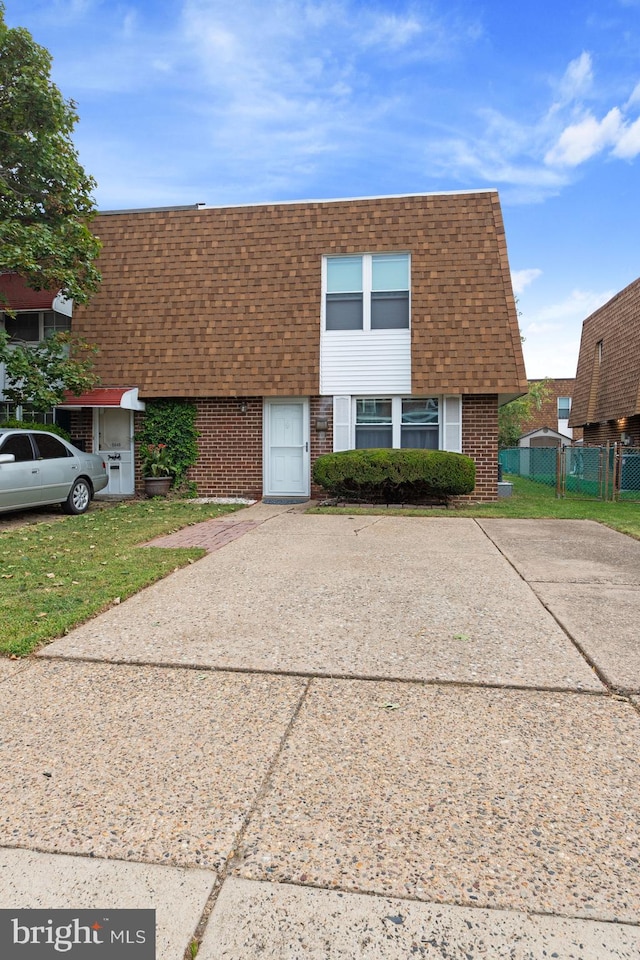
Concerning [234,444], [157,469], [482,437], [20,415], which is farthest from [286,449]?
[20,415]

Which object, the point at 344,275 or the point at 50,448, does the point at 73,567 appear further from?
the point at 344,275

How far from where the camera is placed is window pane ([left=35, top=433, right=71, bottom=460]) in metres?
9.27

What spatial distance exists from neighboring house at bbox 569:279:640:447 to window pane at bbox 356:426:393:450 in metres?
8.50

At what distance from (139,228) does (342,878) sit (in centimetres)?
1412

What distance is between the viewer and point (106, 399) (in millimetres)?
11805

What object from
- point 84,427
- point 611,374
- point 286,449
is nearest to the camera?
point 286,449

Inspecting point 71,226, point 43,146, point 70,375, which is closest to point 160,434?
point 70,375

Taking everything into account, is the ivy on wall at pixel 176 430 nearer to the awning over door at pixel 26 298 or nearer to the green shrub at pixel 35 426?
the green shrub at pixel 35 426

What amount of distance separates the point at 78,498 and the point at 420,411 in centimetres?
713

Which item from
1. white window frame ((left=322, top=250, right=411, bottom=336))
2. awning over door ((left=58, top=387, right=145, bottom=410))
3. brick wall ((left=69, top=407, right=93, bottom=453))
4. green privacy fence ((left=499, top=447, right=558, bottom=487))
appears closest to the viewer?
awning over door ((left=58, top=387, right=145, bottom=410))

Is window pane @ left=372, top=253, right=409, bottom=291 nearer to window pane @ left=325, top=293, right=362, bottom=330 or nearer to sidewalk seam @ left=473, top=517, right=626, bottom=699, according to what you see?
window pane @ left=325, top=293, right=362, bottom=330

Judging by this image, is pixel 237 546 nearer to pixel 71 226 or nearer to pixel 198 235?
pixel 71 226

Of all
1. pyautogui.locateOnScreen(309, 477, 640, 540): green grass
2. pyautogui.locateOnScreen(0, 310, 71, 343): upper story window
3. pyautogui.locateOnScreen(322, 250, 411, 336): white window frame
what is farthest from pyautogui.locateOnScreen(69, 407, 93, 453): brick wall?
pyautogui.locateOnScreen(309, 477, 640, 540): green grass

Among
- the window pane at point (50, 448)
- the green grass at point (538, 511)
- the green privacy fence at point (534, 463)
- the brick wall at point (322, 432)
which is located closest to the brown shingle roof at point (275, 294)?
the brick wall at point (322, 432)
